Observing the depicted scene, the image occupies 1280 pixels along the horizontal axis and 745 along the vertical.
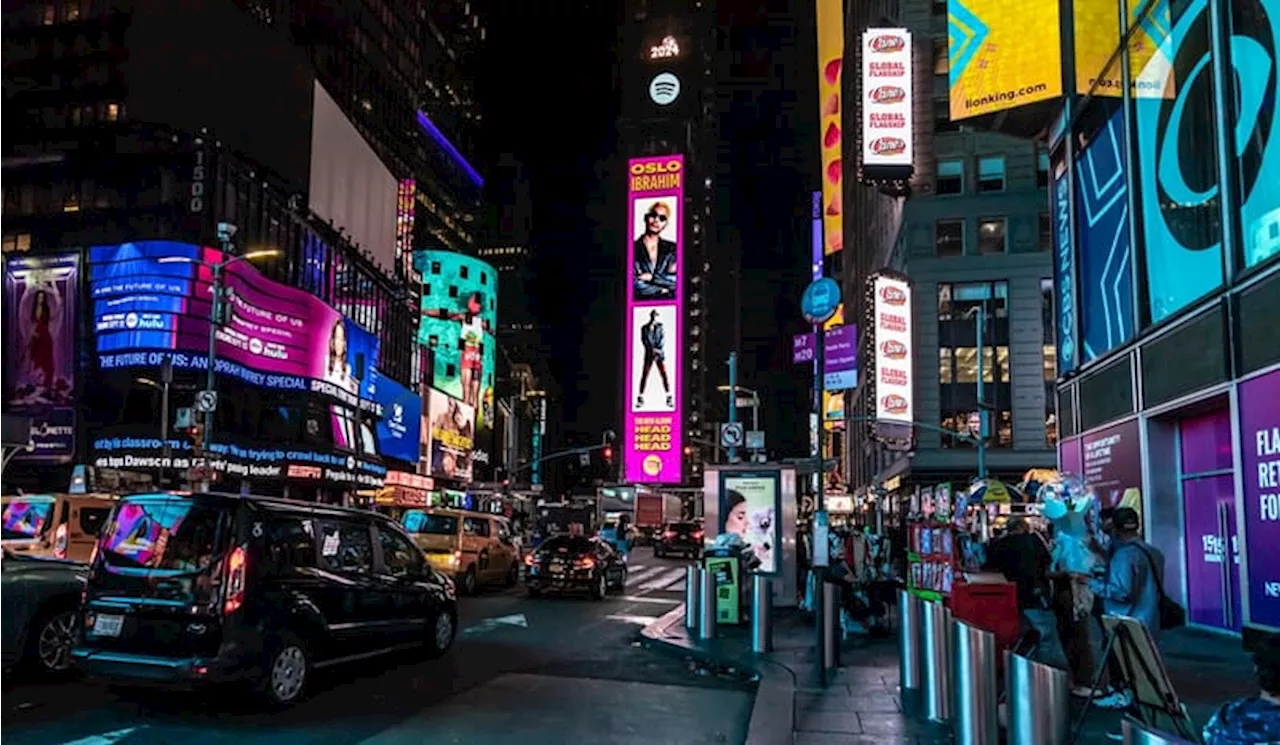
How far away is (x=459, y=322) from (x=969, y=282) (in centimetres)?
5472

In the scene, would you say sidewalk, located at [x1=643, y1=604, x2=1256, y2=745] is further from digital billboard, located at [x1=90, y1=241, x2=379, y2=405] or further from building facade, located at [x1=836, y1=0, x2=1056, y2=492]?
building facade, located at [x1=836, y1=0, x2=1056, y2=492]

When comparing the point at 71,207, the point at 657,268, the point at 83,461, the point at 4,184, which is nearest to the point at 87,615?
the point at 83,461

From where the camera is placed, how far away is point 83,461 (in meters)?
38.4

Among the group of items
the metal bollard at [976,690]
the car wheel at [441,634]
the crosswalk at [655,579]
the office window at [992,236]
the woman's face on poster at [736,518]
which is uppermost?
the office window at [992,236]

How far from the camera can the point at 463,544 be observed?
23094mm

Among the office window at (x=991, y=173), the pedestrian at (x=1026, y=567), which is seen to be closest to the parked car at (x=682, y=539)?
the office window at (x=991, y=173)

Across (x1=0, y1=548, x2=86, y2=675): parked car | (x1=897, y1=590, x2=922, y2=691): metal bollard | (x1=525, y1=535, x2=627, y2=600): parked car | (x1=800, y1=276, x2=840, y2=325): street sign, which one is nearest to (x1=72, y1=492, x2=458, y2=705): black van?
(x1=0, y1=548, x2=86, y2=675): parked car

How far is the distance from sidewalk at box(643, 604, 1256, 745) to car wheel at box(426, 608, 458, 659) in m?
3.00

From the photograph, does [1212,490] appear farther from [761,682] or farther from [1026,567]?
[761,682]

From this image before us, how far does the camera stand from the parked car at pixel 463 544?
2248 centimetres

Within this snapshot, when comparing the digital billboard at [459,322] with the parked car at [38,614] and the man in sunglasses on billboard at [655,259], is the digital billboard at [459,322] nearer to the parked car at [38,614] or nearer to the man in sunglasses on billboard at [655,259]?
the man in sunglasses on billboard at [655,259]

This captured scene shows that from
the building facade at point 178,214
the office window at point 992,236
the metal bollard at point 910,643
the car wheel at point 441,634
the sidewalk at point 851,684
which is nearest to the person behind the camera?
the sidewalk at point 851,684

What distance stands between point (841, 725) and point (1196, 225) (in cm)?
1138

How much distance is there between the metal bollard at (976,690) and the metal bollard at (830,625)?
398 centimetres
